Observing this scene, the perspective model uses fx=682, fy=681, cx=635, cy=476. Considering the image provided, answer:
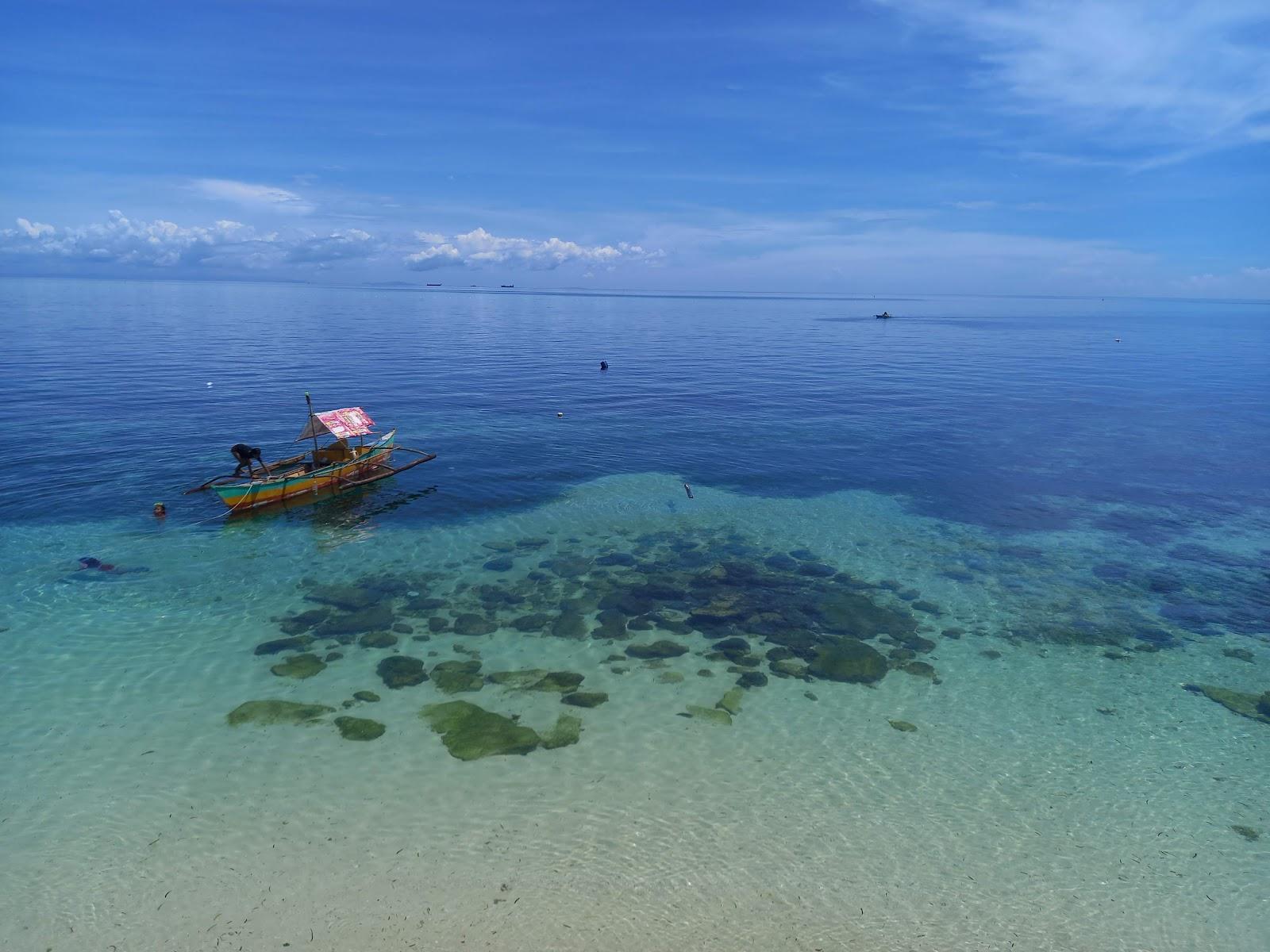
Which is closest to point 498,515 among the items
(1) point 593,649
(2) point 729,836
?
(1) point 593,649

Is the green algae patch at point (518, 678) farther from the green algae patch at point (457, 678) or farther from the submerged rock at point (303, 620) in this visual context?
the submerged rock at point (303, 620)

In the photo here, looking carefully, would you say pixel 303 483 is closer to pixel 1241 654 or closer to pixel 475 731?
pixel 475 731

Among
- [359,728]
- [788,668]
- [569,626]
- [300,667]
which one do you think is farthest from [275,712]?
[788,668]

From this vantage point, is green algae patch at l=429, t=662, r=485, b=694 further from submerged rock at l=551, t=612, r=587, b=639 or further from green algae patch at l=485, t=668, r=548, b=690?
submerged rock at l=551, t=612, r=587, b=639

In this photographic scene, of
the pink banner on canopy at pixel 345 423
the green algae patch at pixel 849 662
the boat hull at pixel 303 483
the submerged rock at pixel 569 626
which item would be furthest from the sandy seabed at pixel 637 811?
the pink banner on canopy at pixel 345 423

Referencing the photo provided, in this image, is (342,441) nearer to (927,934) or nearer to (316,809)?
(316,809)

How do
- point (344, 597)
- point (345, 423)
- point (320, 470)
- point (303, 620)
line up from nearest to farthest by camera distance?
1. point (303, 620)
2. point (344, 597)
3. point (320, 470)
4. point (345, 423)
